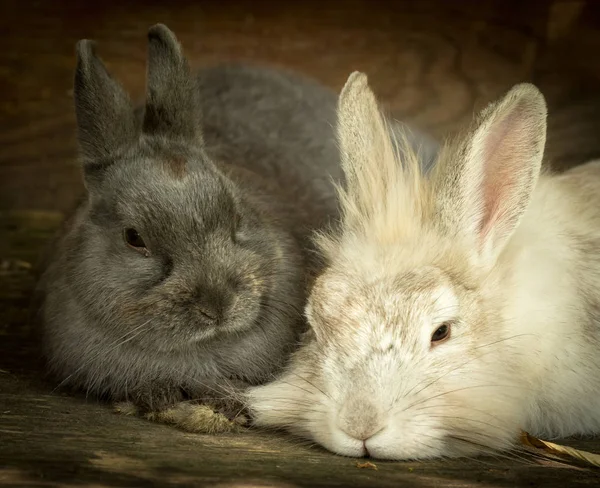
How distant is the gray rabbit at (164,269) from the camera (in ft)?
7.87

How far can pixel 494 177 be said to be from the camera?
93.1 inches

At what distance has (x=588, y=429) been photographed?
229 cm

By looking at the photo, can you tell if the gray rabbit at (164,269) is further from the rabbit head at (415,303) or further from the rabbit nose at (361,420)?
the rabbit nose at (361,420)

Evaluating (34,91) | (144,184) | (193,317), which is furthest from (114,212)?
(34,91)

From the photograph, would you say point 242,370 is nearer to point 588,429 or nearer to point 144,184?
point 144,184

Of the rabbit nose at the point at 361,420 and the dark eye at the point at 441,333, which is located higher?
the dark eye at the point at 441,333

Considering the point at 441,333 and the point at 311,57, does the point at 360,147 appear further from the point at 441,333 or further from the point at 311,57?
the point at 311,57

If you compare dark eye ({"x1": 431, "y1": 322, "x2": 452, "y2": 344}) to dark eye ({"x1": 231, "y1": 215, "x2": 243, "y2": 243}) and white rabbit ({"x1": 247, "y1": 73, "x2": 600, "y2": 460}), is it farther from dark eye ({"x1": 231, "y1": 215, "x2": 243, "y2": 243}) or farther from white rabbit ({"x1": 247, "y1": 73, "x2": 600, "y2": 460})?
dark eye ({"x1": 231, "y1": 215, "x2": 243, "y2": 243})

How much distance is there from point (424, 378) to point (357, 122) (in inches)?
29.6

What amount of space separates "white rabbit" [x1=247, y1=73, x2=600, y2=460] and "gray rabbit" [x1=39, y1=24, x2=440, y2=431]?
180 millimetres

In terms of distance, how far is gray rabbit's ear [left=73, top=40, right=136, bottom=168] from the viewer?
8.41ft

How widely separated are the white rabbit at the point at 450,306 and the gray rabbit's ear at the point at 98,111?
24.0 inches

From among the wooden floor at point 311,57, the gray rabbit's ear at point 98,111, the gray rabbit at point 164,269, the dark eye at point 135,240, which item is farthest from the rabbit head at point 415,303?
the wooden floor at point 311,57

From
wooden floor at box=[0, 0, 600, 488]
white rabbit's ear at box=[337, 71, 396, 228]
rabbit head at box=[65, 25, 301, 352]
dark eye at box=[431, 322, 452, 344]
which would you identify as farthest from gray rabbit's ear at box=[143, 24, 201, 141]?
wooden floor at box=[0, 0, 600, 488]
